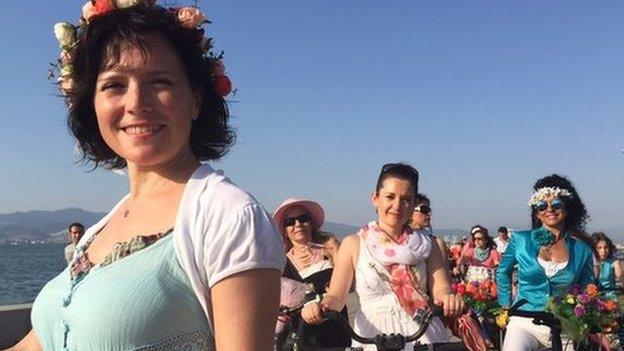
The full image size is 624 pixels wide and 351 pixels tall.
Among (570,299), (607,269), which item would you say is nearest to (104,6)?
(570,299)

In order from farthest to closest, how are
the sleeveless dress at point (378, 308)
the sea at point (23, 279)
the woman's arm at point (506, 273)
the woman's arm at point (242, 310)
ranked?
the sea at point (23, 279) → the woman's arm at point (506, 273) → the sleeveless dress at point (378, 308) → the woman's arm at point (242, 310)

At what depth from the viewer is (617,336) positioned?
17.4 feet

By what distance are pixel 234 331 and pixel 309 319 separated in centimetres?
250

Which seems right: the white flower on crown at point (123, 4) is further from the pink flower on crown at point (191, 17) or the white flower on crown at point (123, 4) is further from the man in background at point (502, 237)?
the man in background at point (502, 237)

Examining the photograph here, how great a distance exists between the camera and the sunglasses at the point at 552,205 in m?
5.50

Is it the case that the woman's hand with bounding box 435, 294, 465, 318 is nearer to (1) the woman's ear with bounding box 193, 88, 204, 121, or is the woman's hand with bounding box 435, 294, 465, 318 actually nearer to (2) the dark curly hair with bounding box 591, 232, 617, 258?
(1) the woman's ear with bounding box 193, 88, 204, 121

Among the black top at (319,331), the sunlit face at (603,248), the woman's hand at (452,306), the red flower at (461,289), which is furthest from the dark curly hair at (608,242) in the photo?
the woman's hand at (452,306)

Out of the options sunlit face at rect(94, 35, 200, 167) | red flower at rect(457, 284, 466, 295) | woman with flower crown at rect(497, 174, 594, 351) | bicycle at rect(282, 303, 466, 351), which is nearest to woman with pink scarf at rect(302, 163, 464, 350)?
bicycle at rect(282, 303, 466, 351)

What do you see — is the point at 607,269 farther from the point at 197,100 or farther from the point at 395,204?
the point at 197,100

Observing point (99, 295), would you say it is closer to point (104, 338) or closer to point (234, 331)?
point (104, 338)

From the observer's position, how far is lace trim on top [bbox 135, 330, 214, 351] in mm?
1442

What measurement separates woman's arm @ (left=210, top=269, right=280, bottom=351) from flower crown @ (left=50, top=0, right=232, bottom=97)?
617 millimetres

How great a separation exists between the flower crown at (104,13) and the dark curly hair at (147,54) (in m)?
0.01

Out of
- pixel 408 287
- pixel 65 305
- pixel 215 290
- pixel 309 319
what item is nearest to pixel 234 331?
pixel 215 290
